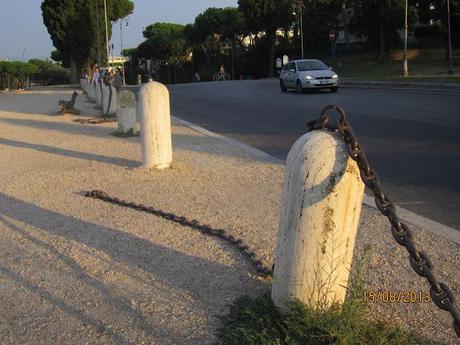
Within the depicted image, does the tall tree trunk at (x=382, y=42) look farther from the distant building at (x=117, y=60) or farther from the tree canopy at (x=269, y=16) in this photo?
the distant building at (x=117, y=60)

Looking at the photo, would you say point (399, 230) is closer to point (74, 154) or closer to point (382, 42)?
point (74, 154)

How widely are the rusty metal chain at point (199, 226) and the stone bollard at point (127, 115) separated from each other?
225 inches

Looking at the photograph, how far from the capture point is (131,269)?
450 cm

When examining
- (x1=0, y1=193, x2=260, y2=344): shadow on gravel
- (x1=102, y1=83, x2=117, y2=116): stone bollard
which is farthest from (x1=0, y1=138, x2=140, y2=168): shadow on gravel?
(x1=102, y1=83, x2=117, y2=116): stone bollard

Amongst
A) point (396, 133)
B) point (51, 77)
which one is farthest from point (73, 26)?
point (396, 133)

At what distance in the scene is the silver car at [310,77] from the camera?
2717 centimetres

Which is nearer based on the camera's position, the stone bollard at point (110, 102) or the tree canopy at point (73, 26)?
the stone bollard at point (110, 102)

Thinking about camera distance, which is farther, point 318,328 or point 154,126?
point 154,126

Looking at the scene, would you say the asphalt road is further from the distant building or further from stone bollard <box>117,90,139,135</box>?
the distant building

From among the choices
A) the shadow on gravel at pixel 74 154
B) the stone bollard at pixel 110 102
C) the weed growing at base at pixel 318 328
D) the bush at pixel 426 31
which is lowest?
the weed growing at base at pixel 318 328

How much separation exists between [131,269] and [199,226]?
3.66 feet

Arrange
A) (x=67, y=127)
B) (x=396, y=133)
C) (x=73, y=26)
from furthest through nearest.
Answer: (x=73, y=26) < (x=67, y=127) < (x=396, y=133)

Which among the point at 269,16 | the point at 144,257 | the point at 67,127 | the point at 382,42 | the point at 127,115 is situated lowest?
the point at 144,257

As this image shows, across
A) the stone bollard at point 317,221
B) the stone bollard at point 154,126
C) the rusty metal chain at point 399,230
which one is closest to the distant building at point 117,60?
the stone bollard at point 154,126
